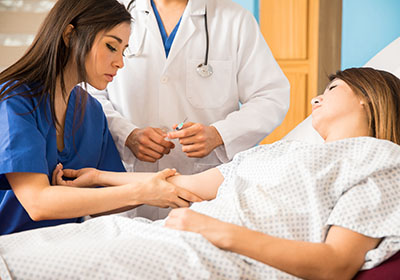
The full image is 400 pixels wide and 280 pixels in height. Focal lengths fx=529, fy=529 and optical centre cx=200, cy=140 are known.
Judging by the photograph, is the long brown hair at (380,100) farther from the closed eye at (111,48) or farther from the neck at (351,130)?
the closed eye at (111,48)

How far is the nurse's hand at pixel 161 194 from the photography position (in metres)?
1.59

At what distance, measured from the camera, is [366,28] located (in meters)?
3.96

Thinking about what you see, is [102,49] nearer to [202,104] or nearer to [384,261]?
[202,104]

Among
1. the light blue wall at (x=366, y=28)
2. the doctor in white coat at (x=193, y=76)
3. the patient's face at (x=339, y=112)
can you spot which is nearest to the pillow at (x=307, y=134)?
the doctor in white coat at (x=193, y=76)

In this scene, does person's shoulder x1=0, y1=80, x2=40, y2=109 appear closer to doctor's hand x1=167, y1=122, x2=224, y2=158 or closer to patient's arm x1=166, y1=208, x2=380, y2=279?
doctor's hand x1=167, y1=122, x2=224, y2=158

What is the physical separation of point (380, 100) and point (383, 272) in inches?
20.1

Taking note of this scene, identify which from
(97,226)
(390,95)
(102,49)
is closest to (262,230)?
(97,226)

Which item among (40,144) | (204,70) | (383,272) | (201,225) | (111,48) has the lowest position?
(383,272)

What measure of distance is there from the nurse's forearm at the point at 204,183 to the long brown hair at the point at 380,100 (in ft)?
1.59

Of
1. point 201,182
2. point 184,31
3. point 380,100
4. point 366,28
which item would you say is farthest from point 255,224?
point 366,28

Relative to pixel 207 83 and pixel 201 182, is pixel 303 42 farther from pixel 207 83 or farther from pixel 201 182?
pixel 201 182

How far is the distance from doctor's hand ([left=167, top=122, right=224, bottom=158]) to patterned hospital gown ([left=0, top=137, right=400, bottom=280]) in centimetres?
36

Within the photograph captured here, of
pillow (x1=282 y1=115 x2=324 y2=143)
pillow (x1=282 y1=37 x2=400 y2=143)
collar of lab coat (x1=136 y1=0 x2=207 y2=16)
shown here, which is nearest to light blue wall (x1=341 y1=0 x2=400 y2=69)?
pillow (x1=282 y1=37 x2=400 y2=143)

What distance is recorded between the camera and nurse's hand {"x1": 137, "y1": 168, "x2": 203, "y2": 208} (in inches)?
62.7
